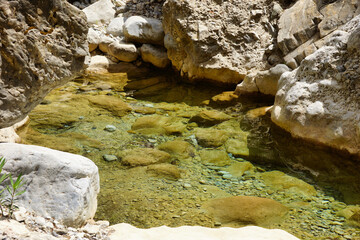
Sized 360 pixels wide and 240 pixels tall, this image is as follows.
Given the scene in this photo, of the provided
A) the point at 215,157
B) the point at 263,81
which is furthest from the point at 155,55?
the point at 215,157

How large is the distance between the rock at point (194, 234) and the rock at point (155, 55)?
693 cm

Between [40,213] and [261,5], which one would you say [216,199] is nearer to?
[40,213]

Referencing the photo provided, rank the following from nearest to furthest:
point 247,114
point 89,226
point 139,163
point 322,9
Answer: point 89,226
point 139,163
point 247,114
point 322,9

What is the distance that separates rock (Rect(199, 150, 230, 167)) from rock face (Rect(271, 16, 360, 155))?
1.14 meters

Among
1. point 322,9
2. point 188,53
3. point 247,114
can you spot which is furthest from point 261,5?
point 247,114

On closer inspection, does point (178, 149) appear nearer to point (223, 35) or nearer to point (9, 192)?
point (9, 192)

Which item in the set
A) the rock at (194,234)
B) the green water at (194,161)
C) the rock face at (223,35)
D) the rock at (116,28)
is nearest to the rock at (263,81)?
the green water at (194,161)

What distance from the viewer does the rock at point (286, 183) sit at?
404cm

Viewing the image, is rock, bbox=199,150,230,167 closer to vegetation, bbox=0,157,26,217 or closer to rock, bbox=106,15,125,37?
vegetation, bbox=0,157,26,217

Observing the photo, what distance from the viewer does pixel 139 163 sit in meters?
4.48

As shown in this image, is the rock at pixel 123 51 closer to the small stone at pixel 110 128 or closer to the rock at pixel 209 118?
the rock at pixel 209 118

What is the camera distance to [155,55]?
9328 mm

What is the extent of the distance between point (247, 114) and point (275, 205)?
291 centimetres

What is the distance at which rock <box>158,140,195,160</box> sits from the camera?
4858 mm
